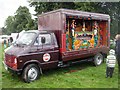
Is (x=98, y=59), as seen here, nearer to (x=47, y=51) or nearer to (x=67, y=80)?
(x=67, y=80)

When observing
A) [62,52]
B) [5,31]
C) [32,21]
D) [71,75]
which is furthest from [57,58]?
[5,31]

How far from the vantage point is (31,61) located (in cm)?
764

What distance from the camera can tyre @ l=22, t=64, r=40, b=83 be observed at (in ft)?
24.6

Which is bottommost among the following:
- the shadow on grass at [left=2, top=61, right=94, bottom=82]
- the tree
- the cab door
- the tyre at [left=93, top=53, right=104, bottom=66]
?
the shadow on grass at [left=2, top=61, right=94, bottom=82]

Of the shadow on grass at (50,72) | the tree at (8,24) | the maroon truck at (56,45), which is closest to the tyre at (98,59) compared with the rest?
the maroon truck at (56,45)

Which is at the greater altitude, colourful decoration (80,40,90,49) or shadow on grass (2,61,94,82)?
colourful decoration (80,40,90,49)

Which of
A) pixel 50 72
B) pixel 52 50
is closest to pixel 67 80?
pixel 52 50

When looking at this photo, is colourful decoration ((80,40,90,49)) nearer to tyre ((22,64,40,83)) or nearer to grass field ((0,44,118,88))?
grass field ((0,44,118,88))

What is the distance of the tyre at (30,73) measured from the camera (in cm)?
751

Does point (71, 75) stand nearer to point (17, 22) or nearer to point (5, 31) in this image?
point (17, 22)

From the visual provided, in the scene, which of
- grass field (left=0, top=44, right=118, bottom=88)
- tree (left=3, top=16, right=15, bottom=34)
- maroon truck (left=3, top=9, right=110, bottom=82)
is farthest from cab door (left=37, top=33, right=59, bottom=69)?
tree (left=3, top=16, right=15, bottom=34)

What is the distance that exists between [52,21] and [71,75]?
9.08 feet

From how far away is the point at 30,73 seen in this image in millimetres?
7645

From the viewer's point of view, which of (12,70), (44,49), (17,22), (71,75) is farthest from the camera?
(17,22)
